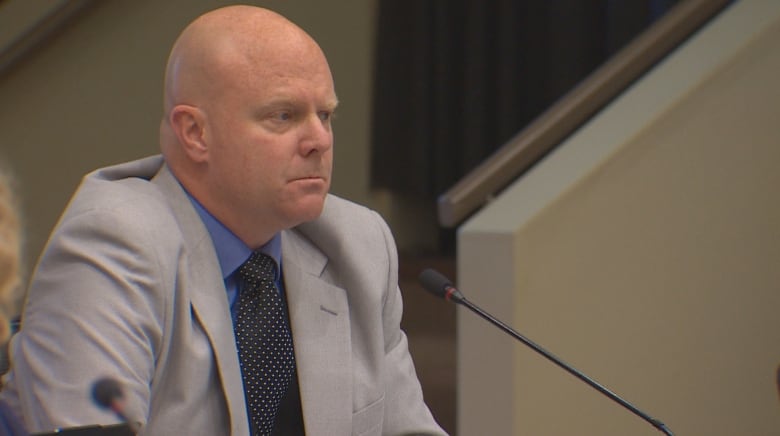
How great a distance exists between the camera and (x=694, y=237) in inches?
127

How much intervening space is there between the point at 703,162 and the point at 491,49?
2.20 meters

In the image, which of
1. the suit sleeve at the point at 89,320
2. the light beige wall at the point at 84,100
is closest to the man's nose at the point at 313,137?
the suit sleeve at the point at 89,320

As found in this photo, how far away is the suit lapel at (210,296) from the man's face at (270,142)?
0.05m

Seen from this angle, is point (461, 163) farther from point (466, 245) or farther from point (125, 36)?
point (466, 245)

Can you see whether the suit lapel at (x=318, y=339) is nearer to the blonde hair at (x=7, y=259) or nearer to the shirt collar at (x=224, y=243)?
the shirt collar at (x=224, y=243)

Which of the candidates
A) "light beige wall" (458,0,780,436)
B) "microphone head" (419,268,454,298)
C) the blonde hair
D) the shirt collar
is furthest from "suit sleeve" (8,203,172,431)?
"light beige wall" (458,0,780,436)

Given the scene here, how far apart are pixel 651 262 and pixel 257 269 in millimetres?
1639

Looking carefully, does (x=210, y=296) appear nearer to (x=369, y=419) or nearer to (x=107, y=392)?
(x=369, y=419)

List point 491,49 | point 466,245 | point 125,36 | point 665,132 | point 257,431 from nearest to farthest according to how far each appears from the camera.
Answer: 1. point 257,431
2. point 466,245
3. point 665,132
4. point 125,36
5. point 491,49

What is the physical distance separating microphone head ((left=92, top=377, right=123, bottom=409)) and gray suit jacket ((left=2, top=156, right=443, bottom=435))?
337 millimetres

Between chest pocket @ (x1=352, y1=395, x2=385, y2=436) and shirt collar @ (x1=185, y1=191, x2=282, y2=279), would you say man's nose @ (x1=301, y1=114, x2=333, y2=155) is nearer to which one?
shirt collar @ (x1=185, y1=191, x2=282, y2=279)

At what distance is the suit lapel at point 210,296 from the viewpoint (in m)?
1.63

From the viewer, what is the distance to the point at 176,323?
162 centimetres

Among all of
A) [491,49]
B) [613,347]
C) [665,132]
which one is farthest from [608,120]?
[491,49]
